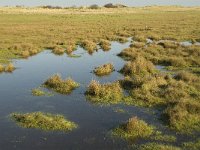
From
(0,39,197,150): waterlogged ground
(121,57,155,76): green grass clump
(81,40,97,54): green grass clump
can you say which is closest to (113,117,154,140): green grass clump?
(0,39,197,150): waterlogged ground

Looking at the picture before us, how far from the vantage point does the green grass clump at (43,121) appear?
18672 mm

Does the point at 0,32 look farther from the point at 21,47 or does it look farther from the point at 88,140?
the point at 88,140

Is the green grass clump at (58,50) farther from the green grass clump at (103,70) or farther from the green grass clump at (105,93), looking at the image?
the green grass clump at (105,93)

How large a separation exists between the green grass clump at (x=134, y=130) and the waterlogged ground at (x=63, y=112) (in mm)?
581

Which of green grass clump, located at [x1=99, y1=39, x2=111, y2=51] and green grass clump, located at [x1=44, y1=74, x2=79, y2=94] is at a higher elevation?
green grass clump, located at [x1=44, y1=74, x2=79, y2=94]

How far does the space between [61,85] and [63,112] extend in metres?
5.22

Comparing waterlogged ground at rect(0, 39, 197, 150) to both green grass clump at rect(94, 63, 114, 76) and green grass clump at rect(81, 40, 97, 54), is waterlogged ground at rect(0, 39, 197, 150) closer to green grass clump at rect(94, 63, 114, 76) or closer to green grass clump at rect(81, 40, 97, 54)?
green grass clump at rect(94, 63, 114, 76)

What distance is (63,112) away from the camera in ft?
69.8

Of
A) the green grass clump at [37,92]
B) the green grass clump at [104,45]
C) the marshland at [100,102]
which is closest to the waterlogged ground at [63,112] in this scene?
the marshland at [100,102]

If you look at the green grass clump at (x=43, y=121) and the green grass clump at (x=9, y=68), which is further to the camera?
the green grass clump at (x=9, y=68)

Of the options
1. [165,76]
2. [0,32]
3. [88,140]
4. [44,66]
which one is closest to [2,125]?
[88,140]

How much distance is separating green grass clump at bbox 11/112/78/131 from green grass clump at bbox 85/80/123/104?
3878mm

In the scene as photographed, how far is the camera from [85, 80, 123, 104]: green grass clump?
2312cm

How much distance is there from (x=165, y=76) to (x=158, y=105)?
6282mm
